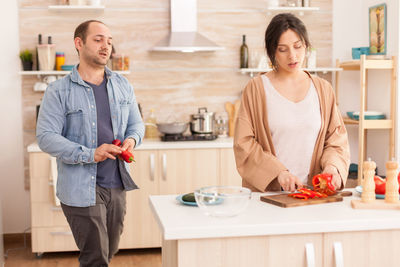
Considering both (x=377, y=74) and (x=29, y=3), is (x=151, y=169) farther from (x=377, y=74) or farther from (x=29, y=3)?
(x=377, y=74)

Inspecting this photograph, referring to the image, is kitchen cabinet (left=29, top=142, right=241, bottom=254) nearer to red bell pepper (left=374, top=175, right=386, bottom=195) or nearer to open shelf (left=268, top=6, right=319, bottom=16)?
open shelf (left=268, top=6, right=319, bottom=16)

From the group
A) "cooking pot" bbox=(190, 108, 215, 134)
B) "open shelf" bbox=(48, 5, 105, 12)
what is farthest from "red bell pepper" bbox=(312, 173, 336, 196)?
"open shelf" bbox=(48, 5, 105, 12)

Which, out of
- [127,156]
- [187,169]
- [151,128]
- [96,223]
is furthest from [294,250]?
[151,128]

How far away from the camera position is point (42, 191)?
411 cm

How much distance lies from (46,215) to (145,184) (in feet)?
2.51

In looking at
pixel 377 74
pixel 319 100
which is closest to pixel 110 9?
pixel 377 74

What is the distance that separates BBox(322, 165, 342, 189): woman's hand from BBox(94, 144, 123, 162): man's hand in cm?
92

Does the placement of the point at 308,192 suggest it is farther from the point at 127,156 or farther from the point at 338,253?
the point at 127,156

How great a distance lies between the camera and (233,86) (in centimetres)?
480

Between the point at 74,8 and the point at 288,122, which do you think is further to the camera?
the point at 74,8

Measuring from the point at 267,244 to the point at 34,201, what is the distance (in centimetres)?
272

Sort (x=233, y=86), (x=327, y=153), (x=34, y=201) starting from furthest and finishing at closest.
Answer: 1. (x=233, y=86)
2. (x=34, y=201)
3. (x=327, y=153)

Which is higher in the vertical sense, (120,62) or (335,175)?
(120,62)

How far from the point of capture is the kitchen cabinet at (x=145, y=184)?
411 cm
